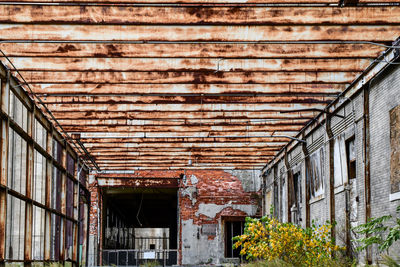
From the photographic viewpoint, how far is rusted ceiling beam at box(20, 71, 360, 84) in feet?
34.8

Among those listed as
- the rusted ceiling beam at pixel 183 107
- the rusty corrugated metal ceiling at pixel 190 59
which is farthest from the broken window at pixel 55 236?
the rusted ceiling beam at pixel 183 107

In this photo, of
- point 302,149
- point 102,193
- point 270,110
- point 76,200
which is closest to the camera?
point 270,110

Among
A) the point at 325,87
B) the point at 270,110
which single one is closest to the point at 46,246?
the point at 270,110

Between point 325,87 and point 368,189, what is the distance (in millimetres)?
2301

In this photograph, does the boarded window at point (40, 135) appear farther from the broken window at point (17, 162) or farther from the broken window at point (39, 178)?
the broken window at point (17, 162)

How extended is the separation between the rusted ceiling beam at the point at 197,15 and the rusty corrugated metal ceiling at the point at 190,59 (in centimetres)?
1

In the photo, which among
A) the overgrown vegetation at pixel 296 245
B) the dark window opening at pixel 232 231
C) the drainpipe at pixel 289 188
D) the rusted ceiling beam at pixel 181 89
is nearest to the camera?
the rusted ceiling beam at pixel 181 89

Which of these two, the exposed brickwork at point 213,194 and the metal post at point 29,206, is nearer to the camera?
the metal post at point 29,206

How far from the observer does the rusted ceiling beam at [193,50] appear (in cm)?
910

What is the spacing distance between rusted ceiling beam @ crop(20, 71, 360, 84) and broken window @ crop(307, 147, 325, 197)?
3.28 meters

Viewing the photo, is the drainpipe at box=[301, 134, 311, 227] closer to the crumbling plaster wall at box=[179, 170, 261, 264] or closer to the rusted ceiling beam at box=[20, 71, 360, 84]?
the rusted ceiling beam at box=[20, 71, 360, 84]

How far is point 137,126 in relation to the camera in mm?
14570

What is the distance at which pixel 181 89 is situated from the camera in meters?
11.4

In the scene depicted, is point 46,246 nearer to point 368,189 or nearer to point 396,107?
point 368,189
